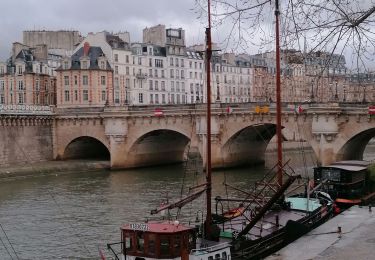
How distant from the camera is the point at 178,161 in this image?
68062 mm

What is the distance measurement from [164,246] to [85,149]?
5163 centimetres

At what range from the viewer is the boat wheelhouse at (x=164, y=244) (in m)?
18.2

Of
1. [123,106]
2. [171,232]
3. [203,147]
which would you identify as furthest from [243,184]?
[171,232]

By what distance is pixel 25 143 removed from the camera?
60719 millimetres

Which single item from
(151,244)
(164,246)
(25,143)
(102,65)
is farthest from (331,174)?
(102,65)

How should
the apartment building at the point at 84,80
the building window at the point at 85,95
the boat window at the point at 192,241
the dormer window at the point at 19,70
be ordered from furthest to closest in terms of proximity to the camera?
the dormer window at the point at 19,70 < the building window at the point at 85,95 < the apartment building at the point at 84,80 < the boat window at the point at 192,241

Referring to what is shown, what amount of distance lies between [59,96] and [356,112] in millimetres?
47138

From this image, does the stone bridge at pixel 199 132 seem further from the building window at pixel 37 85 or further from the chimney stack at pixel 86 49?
the building window at pixel 37 85

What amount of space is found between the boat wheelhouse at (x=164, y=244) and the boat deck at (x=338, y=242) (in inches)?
82.5

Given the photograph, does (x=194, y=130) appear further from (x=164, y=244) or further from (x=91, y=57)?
(x=164, y=244)

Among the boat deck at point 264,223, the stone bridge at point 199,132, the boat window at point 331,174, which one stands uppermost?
the stone bridge at point 199,132

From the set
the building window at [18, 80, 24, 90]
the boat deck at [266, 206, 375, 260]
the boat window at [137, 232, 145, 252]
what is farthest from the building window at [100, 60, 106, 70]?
the boat window at [137, 232, 145, 252]

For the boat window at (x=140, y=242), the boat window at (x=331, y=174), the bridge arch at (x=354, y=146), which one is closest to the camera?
the boat window at (x=140, y=242)

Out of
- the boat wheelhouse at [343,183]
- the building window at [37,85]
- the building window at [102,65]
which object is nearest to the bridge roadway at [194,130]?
the boat wheelhouse at [343,183]
